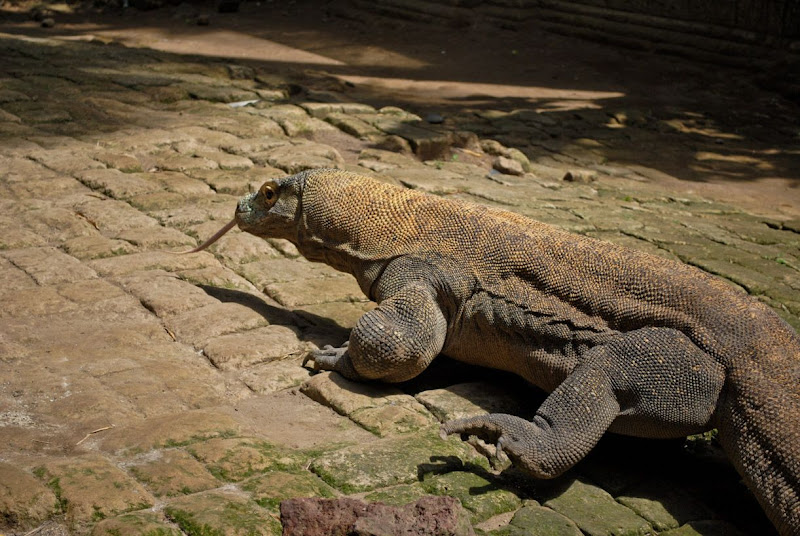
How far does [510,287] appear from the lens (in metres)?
3.72

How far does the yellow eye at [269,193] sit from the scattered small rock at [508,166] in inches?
156

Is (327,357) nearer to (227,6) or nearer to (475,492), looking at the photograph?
(475,492)

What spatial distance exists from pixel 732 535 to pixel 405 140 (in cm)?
574

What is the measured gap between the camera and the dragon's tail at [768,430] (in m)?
2.93

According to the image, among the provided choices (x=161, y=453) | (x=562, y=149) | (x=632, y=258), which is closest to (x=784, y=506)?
(x=632, y=258)

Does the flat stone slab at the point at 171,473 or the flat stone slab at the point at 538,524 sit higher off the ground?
the flat stone slab at the point at 171,473

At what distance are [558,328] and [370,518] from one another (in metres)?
1.28

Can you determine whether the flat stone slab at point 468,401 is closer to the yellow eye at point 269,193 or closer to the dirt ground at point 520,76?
the yellow eye at point 269,193

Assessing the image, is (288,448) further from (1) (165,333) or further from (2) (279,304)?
(2) (279,304)

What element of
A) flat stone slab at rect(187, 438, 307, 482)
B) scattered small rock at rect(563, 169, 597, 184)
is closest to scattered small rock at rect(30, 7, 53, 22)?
scattered small rock at rect(563, 169, 597, 184)

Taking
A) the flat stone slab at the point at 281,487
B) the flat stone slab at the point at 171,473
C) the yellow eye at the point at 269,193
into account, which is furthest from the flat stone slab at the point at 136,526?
the yellow eye at the point at 269,193

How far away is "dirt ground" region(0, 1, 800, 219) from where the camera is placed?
9688mm

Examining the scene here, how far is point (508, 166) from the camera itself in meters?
8.02

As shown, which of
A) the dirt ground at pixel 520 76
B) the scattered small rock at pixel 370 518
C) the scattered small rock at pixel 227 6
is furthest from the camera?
the scattered small rock at pixel 227 6
